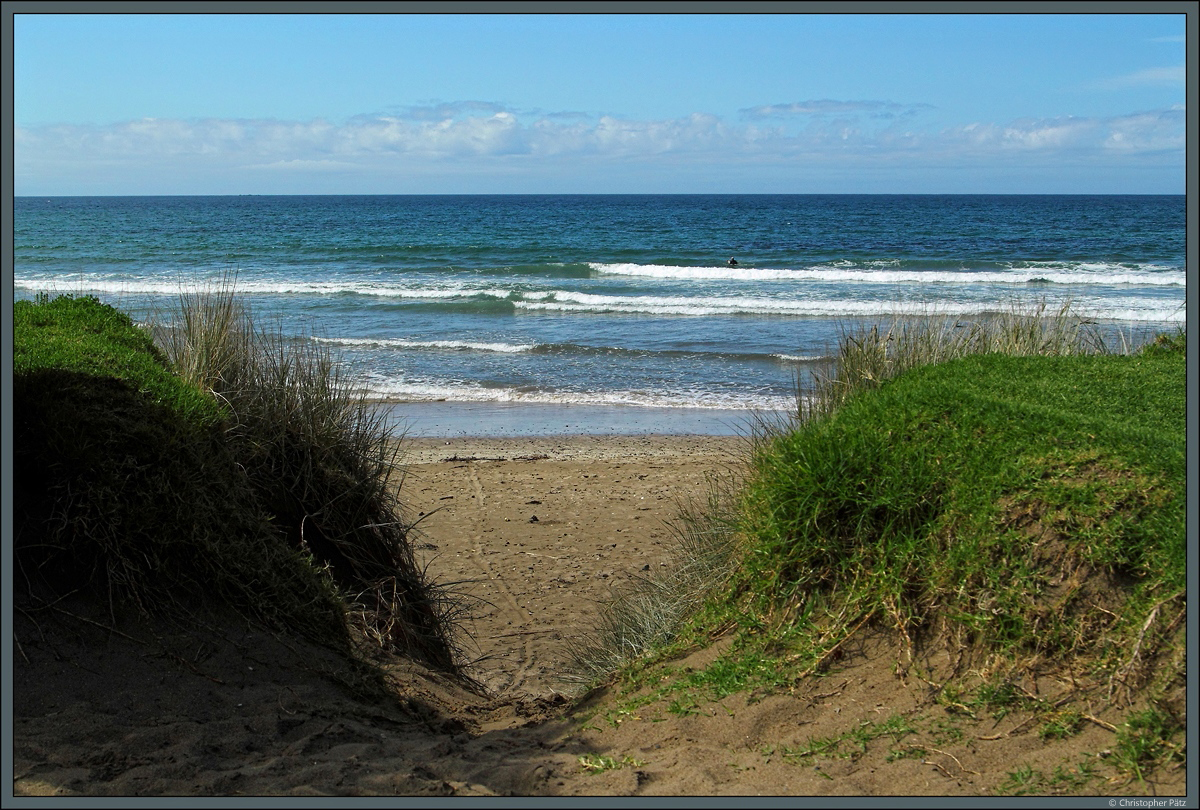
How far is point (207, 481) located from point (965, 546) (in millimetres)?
3540

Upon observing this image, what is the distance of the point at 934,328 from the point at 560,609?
3550mm

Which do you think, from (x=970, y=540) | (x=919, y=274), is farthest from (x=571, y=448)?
(x=919, y=274)

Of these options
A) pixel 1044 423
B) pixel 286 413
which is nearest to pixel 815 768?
pixel 1044 423

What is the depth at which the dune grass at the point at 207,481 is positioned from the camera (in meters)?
4.04

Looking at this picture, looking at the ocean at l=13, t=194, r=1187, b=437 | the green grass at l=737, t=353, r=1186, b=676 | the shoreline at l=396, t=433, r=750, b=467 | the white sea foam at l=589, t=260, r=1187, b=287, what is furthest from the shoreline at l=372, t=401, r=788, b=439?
the white sea foam at l=589, t=260, r=1187, b=287

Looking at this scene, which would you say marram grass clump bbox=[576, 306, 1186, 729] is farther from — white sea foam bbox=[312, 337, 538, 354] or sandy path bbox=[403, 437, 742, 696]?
white sea foam bbox=[312, 337, 538, 354]

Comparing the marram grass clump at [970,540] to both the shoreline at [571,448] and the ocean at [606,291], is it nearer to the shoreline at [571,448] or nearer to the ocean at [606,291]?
the ocean at [606,291]

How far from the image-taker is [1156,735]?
283 centimetres

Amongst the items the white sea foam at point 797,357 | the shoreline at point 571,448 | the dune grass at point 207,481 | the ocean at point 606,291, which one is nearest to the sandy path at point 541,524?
the shoreline at point 571,448

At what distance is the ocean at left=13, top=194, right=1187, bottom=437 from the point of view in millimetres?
14078

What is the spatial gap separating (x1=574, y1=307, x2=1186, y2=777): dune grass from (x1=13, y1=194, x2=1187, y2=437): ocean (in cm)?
169

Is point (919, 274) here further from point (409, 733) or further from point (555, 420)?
point (409, 733)

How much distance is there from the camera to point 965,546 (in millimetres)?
3578

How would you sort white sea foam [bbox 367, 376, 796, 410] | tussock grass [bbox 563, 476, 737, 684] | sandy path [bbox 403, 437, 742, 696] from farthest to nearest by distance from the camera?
1. white sea foam [bbox 367, 376, 796, 410]
2. sandy path [bbox 403, 437, 742, 696]
3. tussock grass [bbox 563, 476, 737, 684]
